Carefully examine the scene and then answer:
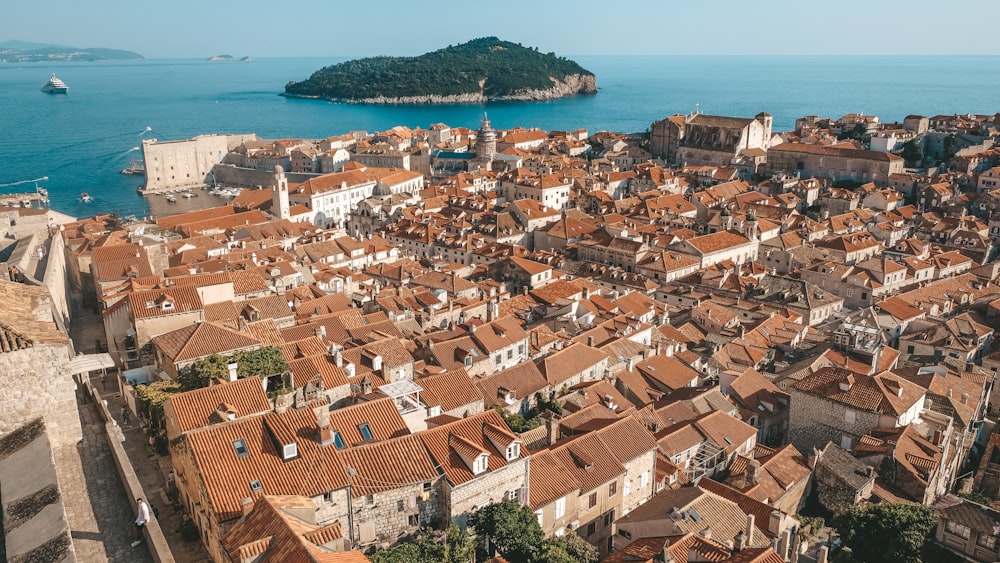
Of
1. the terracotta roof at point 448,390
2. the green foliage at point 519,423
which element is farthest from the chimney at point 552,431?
the terracotta roof at point 448,390

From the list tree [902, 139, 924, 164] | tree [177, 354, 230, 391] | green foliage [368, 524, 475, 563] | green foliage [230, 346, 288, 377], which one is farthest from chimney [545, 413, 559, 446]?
tree [902, 139, 924, 164]

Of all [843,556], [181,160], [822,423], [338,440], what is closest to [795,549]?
[843,556]

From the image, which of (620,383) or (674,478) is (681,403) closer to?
(620,383)

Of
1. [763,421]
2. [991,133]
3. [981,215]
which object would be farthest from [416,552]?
[991,133]

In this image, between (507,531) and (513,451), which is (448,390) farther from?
(507,531)

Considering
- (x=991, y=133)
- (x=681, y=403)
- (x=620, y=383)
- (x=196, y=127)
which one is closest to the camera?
(x=681, y=403)

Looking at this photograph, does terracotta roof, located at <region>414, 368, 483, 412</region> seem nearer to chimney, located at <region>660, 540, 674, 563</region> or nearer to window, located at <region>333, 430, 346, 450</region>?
window, located at <region>333, 430, 346, 450</region>

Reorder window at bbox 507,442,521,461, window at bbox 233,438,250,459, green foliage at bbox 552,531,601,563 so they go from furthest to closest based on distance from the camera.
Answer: green foliage at bbox 552,531,601,563
window at bbox 507,442,521,461
window at bbox 233,438,250,459
